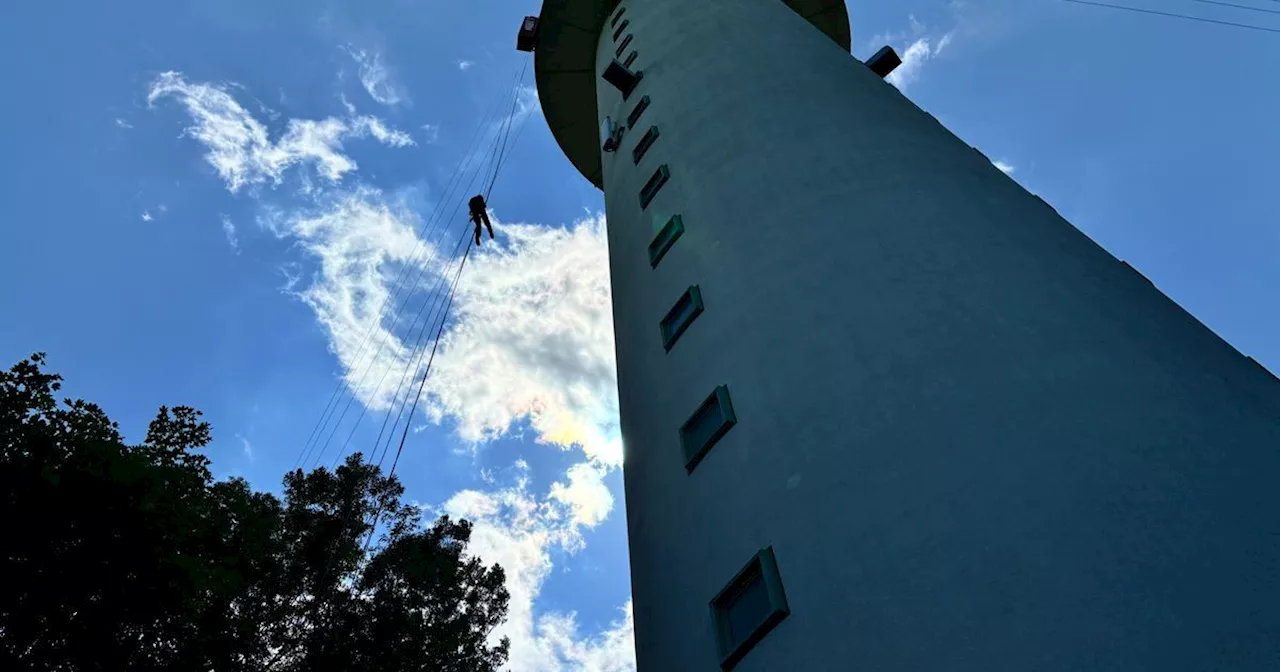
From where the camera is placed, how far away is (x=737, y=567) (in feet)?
25.1

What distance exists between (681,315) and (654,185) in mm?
3678

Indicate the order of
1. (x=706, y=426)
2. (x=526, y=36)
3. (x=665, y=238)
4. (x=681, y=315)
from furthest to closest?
(x=526, y=36)
(x=665, y=238)
(x=681, y=315)
(x=706, y=426)

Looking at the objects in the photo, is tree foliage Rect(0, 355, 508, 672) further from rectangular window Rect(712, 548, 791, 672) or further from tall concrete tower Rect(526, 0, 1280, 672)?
rectangular window Rect(712, 548, 791, 672)

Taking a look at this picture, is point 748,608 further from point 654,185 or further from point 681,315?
point 654,185

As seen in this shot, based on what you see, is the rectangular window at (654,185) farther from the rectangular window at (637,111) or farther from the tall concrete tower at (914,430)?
the rectangular window at (637,111)

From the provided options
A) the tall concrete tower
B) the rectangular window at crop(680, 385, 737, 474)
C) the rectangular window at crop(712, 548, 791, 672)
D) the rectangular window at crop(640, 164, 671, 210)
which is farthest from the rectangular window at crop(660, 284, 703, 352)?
the rectangular window at crop(712, 548, 791, 672)

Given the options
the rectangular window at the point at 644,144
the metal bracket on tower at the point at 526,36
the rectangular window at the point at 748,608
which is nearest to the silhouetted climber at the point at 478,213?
the metal bracket on tower at the point at 526,36

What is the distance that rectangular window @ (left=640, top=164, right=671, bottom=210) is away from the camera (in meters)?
13.9

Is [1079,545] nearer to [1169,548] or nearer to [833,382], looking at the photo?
[1169,548]

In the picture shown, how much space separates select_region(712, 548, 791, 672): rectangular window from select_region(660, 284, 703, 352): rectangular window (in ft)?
12.8

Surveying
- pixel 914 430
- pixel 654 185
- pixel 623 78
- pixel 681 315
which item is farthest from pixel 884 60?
pixel 914 430

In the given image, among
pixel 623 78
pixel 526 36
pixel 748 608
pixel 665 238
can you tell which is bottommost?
pixel 748 608

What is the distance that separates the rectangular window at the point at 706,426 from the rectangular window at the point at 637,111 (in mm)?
9018

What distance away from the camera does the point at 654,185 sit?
14.1m
